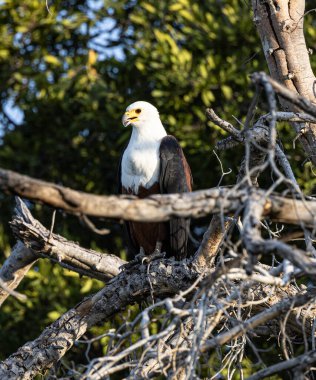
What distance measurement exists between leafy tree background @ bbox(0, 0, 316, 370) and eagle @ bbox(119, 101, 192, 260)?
111 cm

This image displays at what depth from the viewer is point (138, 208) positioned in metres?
2.35

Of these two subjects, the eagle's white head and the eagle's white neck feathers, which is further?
the eagle's white head

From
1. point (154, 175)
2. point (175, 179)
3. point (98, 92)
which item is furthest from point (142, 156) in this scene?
point (98, 92)

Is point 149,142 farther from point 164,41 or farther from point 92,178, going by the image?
point 92,178

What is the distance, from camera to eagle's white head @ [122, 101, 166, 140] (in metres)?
4.97

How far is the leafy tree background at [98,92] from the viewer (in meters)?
6.22

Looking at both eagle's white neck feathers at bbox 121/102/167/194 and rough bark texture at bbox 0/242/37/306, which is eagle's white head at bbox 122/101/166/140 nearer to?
eagle's white neck feathers at bbox 121/102/167/194

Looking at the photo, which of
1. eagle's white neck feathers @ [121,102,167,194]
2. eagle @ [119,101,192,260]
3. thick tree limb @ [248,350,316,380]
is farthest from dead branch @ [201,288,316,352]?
eagle's white neck feathers @ [121,102,167,194]

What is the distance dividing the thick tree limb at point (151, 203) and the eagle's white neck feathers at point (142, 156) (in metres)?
2.26

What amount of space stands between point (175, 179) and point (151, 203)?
2336 millimetres

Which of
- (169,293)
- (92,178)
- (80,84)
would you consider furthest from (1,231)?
(169,293)

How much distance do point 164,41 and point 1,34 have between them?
159cm

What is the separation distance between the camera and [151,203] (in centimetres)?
237

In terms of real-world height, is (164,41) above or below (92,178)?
above
